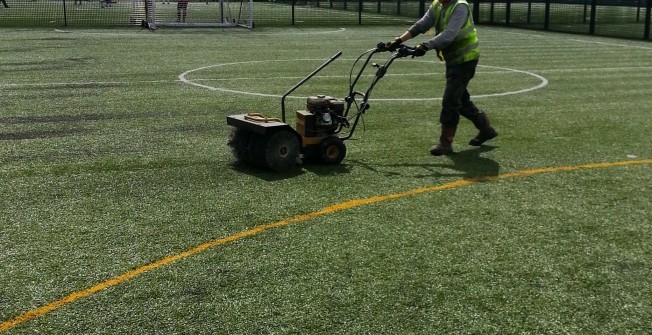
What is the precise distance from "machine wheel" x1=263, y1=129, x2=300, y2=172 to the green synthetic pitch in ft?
0.44

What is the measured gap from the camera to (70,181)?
633 centimetres

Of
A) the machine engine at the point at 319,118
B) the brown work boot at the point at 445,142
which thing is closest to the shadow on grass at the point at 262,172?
the machine engine at the point at 319,118

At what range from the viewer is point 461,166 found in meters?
7.19

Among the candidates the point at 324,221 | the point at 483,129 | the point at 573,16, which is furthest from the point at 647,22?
the point at 324,221

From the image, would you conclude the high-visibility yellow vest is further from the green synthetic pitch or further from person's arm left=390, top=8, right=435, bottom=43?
the green synthetic pitch

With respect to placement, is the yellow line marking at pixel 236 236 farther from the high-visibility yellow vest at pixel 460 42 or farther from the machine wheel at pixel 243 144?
the high-visibility yellow vest at pixel 460 42

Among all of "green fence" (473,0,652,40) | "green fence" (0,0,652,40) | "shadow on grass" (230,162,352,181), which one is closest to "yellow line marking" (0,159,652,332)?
"shadow on grass" (230,162,352,181)

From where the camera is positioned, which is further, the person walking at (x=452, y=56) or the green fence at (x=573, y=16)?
the green fence at (x=573, y=16)

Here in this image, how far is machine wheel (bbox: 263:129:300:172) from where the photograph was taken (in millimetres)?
6566

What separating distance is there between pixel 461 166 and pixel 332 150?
1388 millimetres

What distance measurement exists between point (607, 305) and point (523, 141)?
452cm

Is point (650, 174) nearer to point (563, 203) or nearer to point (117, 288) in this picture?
point (563, 203)

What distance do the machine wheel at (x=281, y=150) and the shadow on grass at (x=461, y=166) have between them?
0.80 m

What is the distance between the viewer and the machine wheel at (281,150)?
259 inches
